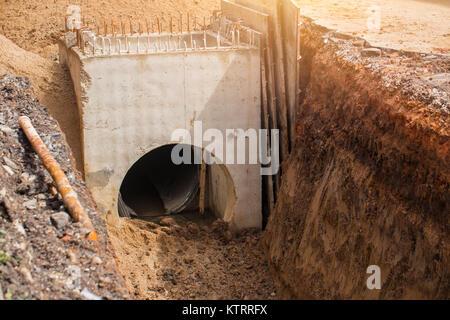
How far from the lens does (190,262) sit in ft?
39.7

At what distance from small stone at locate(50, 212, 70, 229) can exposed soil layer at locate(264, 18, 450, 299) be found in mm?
4298

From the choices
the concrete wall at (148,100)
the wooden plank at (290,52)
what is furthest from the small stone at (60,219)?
the wooden plank at (290,52)

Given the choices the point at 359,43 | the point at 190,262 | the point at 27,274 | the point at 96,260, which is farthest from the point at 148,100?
the point at 27,274

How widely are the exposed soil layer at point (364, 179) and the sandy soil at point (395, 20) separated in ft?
3.09

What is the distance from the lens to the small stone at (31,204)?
22.8 feet

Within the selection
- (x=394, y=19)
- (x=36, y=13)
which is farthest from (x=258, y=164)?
(x=36, y=13)

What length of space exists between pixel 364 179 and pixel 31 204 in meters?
4.92

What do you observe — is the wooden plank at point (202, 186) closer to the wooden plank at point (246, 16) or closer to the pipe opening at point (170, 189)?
the pipe opening at point (170, 189)

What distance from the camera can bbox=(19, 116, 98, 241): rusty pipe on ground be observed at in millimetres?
6809

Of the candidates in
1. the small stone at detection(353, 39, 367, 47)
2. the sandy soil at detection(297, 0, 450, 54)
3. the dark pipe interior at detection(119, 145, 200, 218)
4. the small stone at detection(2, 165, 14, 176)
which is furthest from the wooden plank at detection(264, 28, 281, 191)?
the small stone at detection(2, 165, 14, 176)

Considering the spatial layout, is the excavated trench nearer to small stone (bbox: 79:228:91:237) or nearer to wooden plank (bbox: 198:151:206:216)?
wooden plank (bbox: 198:151:206:216)

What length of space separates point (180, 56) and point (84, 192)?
15.8 feet

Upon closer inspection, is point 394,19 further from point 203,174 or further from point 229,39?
point 203,174

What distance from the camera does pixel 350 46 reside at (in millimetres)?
11391
